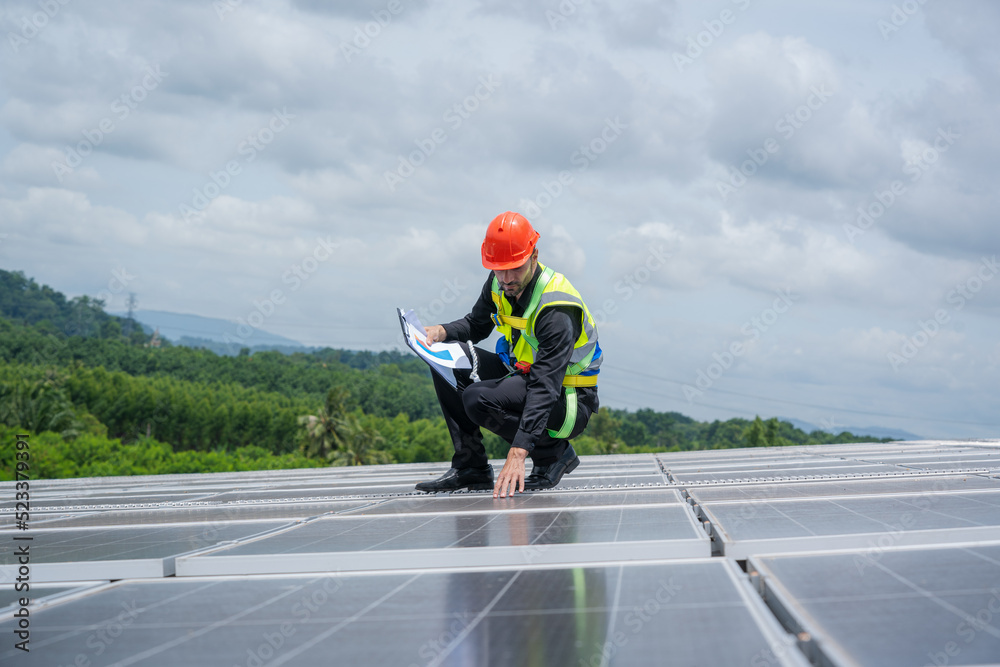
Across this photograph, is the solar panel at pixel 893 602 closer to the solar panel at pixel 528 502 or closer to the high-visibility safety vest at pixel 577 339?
the solar panel at pixel 528 502

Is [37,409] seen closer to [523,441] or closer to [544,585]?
[523,441]

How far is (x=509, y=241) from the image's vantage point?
4.93m

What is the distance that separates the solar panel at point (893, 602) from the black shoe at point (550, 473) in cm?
296

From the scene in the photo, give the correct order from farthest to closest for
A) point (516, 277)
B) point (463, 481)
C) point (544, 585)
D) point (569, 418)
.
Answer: point (463, 481) < point (569, 418) < point (516, 277) < point (544, 585)

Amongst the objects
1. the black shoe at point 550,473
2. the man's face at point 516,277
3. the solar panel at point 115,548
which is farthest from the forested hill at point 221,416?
the solar panel at point 115,548

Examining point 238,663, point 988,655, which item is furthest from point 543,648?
point 988,655

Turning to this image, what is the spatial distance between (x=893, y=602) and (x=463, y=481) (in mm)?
3894

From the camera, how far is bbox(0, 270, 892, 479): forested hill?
66.7m

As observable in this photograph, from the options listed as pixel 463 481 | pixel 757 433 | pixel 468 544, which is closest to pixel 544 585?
pixel 468 544

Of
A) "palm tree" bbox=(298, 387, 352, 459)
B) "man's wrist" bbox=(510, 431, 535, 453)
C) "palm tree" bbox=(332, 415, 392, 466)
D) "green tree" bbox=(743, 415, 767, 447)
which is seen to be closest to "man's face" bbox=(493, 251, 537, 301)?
"man's wrist" bbox=(510, 431, 535, 453)

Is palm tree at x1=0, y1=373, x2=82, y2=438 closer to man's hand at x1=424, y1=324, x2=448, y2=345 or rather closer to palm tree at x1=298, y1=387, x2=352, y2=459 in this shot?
palm tree at x1=298, y1=387, x2=352, y2=459

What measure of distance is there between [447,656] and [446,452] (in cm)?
8880

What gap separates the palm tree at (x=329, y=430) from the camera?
68.3m

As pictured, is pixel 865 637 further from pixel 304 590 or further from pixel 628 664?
pixel 304 590
